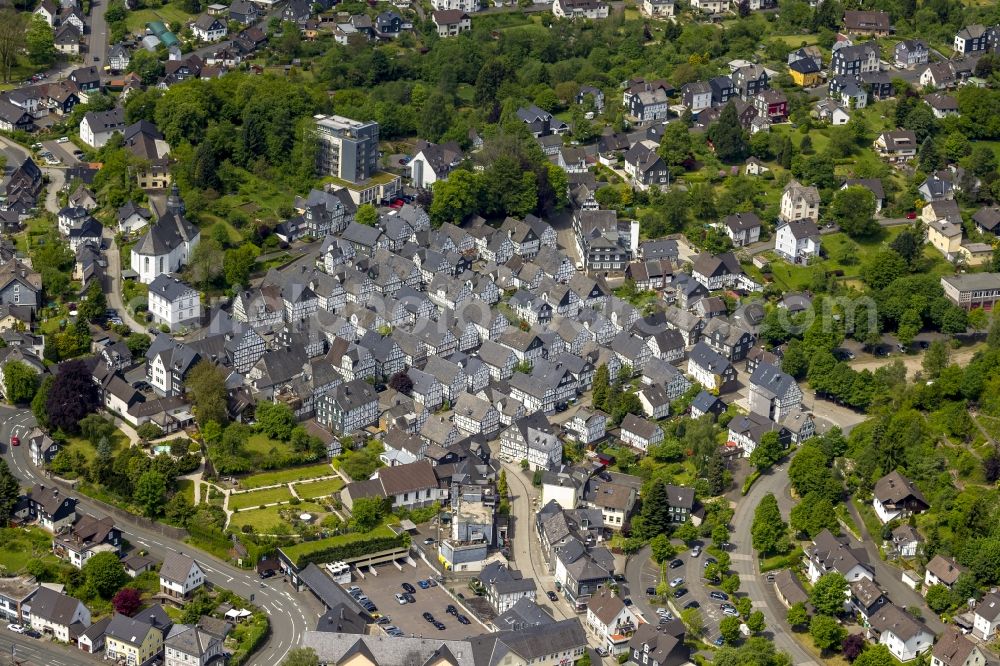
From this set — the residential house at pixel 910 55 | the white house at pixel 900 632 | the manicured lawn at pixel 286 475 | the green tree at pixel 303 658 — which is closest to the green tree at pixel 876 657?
the white house at pixel 900 632

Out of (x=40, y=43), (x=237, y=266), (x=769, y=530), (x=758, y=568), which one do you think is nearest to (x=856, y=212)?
(x=769, y=530)

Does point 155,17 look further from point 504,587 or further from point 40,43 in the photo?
point 504,587

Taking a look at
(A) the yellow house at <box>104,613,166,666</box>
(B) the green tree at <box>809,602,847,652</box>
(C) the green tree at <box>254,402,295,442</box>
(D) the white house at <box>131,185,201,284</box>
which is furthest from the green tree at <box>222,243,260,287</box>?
(B) the green tree at <box>809,602,847,652</box>

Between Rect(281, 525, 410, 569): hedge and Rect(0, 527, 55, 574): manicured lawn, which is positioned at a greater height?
Rect(281, 525, 410, 569): hedge

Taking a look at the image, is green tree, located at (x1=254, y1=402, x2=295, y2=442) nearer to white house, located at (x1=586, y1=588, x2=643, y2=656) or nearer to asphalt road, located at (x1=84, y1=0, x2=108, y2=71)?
white house, located at (x1=586, y1=588, x2=643, y2=656)

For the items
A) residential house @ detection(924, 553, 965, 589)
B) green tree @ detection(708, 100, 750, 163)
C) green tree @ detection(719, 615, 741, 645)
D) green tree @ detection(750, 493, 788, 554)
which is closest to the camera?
green tree @ detection(719, 615, 741, 645)

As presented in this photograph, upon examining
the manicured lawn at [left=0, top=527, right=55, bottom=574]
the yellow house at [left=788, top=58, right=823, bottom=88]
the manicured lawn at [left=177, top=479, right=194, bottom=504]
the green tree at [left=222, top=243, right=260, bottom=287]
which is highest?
the yellow house at [left=788, top=58, right=823, bottom=88]

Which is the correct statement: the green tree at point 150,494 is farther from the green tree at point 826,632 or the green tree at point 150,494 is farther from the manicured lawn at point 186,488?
the green tree at point 826,632
